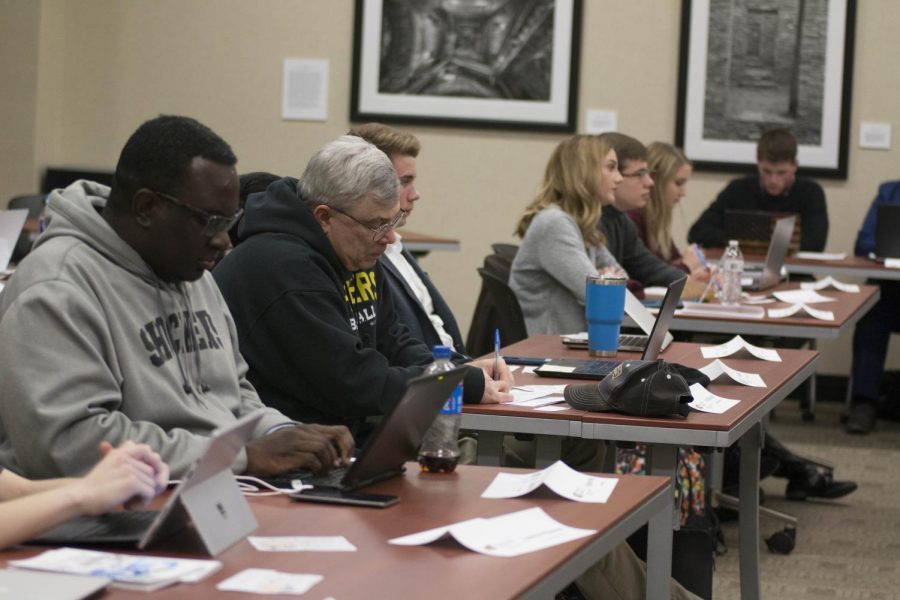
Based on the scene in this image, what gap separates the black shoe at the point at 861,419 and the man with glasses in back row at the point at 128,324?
5.16 meters

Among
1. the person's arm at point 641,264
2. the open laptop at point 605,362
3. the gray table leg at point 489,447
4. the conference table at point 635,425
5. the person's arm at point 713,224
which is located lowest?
the gray table leg at point 489,447

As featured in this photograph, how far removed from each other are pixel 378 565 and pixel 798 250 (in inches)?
230

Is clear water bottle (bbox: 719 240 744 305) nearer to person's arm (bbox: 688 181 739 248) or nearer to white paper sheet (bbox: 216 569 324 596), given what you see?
person's arm (bbox: 688 181 739 248)

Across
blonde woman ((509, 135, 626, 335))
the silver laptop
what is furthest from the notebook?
the silver laptop

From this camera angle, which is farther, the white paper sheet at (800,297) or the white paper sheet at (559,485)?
the white paper sheet at (800,297)

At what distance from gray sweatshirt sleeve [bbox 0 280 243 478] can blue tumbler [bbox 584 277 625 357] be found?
182 centimetres

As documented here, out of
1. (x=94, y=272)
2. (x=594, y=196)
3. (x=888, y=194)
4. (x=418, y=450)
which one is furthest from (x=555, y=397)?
(x=888, y=194)

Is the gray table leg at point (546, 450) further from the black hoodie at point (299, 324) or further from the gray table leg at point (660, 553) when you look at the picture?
the gray table leg at point (660, 553)

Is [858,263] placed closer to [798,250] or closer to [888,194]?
[798,250]

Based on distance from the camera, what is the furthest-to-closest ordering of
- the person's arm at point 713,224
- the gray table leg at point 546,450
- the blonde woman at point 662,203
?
1. the person's arm at point 713,224
2. the blonde woman at point 662,203
3. the gray table leg at point 546,450

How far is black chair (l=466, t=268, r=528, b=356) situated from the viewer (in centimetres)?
431

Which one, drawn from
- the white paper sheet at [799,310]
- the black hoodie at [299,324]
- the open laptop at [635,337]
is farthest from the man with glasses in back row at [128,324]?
the white paper sheet at [799,310]

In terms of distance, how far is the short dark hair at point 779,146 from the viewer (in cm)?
709

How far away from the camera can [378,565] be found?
5.23 feet
